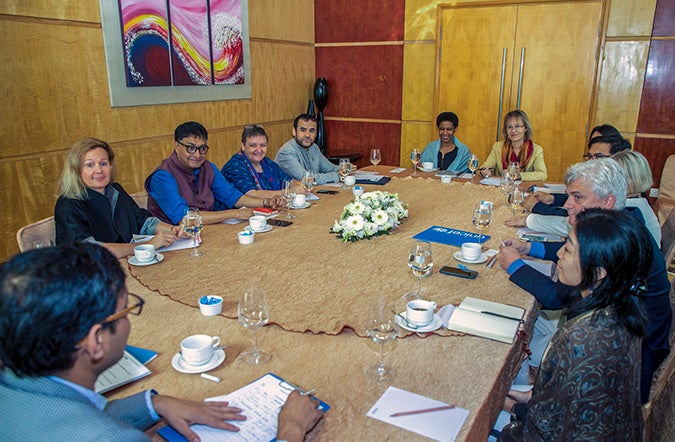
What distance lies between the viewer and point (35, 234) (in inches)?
95.0

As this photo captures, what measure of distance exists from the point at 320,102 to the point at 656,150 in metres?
3.97

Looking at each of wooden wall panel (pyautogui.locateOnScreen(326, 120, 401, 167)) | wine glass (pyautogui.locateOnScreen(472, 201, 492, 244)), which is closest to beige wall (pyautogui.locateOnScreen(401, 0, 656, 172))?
wooden wall panel (pyautogui.locateOnScreen(326, 120, 401, 167))

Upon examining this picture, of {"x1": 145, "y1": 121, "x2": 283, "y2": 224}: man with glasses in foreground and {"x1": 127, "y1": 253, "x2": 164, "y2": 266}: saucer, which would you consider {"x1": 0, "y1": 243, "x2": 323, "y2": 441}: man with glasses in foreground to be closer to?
{"x1": 127, "y1": 253, "x2": 164, "y2": 266}: saucer

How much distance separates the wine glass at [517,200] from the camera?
10.1ft

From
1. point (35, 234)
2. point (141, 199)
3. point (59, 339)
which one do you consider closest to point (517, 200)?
point (141, 199)

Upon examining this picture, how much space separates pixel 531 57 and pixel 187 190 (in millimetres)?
4304

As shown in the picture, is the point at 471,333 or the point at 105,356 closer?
the point at 105,356

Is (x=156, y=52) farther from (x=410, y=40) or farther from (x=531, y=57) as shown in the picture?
(x=531, y=57)

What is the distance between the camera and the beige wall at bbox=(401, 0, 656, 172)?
5.30 meters

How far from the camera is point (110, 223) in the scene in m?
2.70

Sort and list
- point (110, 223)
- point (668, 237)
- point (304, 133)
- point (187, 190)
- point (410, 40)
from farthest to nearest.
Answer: point (410, 40) < point (304, 133) < point (187, 190) < point (668, 237) < point (110, 223)

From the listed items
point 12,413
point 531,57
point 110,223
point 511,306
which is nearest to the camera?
point 12,413

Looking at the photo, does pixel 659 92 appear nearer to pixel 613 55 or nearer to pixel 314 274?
pixel 613 55

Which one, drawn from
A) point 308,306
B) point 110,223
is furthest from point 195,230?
point 308,306
